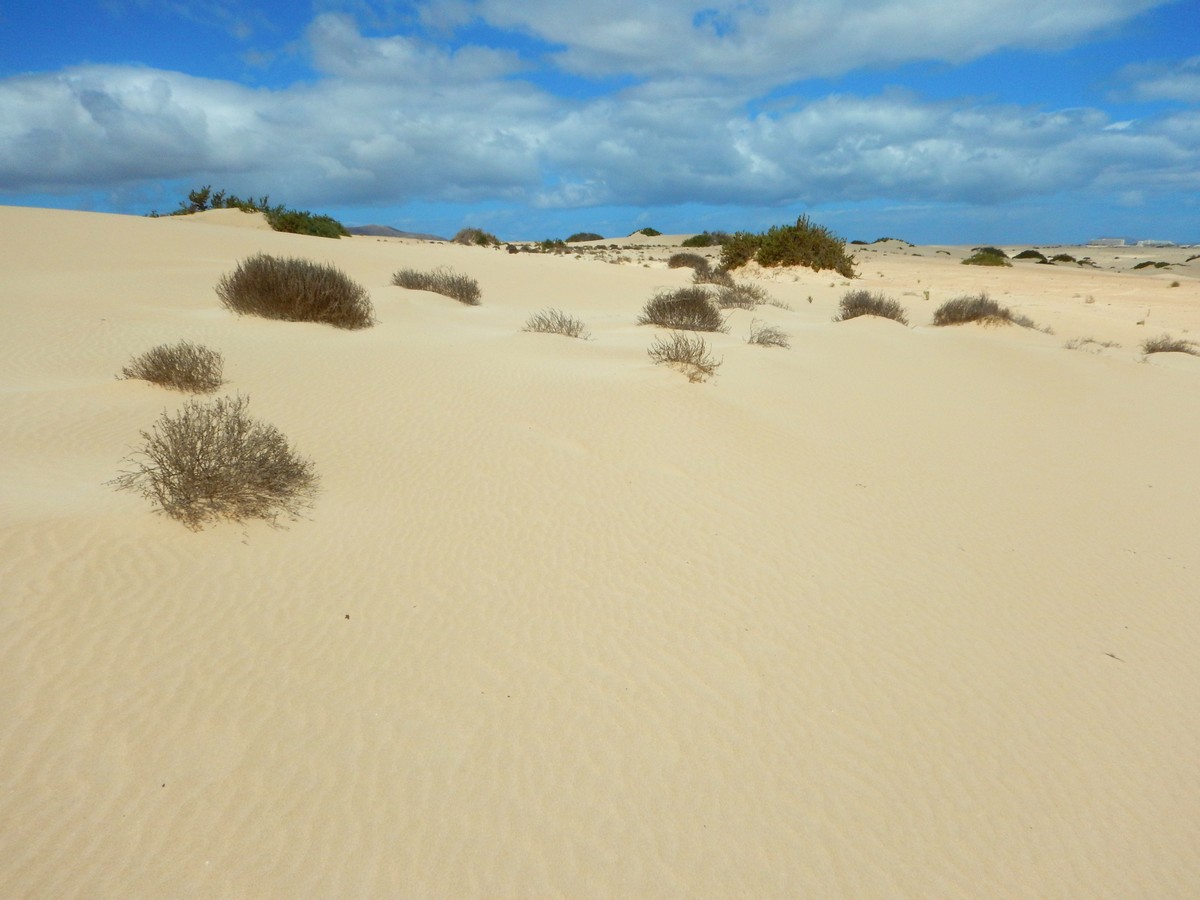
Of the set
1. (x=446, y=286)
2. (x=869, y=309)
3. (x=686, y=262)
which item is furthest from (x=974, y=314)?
(x=686, y=262)

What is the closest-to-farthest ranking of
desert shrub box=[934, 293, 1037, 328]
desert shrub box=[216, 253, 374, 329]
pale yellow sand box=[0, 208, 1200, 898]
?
pale yellow sand box=[0, 208, 1200, 898] < desert shrub box=[216, 253, 374, 329] < desert shrub box=[934, 293, 1037, 328]

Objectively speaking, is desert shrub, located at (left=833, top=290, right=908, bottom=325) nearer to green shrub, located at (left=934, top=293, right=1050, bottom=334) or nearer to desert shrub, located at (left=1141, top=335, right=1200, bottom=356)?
green shrub, located at (left=934, top=293, right=1050, bottom=334)

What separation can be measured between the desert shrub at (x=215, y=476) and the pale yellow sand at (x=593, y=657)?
0.57ft

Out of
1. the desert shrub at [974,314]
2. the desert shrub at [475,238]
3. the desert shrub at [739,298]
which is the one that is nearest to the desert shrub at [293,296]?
the desert shrub at [739,298]

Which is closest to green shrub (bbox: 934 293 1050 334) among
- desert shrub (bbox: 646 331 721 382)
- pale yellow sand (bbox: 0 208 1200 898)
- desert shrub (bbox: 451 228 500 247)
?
pale yellow sand (bbox: 0 208 1200 898)

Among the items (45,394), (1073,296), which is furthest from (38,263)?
(1073,296)

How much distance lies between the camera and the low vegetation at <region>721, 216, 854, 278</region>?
87.7ft

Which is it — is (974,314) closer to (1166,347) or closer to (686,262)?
(1166,347)

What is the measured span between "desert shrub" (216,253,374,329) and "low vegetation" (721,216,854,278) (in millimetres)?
19054

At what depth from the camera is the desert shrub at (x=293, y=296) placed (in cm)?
1116

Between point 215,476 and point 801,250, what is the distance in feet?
83.9

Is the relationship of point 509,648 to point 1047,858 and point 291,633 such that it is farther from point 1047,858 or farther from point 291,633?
point 1047,858

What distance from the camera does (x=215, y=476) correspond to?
4.61 metres

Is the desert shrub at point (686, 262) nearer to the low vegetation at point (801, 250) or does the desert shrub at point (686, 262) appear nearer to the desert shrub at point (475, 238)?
the low vegetation at point (801, 250)
